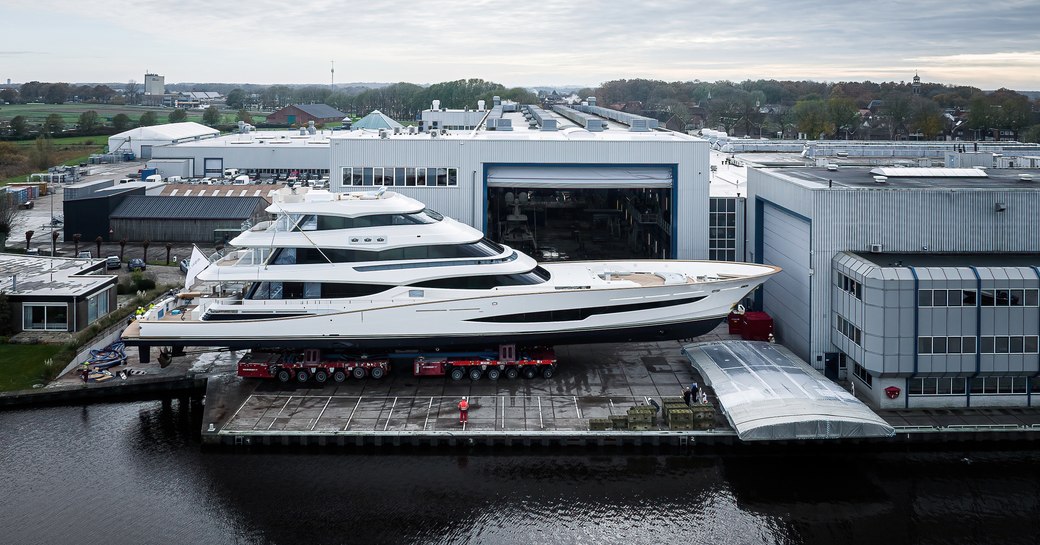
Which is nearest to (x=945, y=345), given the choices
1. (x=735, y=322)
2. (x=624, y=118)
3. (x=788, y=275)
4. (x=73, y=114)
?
(x=788, y=275)

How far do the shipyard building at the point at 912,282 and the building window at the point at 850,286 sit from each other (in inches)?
2.6

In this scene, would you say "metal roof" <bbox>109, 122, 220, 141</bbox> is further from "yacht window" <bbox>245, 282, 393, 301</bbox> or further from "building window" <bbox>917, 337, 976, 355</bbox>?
"building window" <bbox>917, 337, 976, 355</bbox>

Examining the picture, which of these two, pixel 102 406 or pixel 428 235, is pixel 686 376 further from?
pixel 102 406

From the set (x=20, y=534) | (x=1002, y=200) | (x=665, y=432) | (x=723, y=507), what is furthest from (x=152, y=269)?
(x=1002, y=200)

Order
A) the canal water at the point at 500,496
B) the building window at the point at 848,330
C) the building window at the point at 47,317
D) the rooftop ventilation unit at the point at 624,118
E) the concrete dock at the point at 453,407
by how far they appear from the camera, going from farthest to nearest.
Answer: the rooftop ventilation unit at the point at 624,118, the building window at the point at 47,317, the building window at the point at 848,330, the concrete dock at the point at 453,407, the canal water at the point at 500,496

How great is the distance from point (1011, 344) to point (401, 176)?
19.5 meters

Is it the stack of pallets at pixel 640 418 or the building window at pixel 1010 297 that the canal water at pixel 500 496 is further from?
the building window at pixel 1010 297

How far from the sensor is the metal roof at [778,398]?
813 inches

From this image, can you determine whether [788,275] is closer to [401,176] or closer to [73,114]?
[401,176]

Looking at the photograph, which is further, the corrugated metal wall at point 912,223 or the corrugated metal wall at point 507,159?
the corrugated metal wall at point 507,159

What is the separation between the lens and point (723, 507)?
63.2ft

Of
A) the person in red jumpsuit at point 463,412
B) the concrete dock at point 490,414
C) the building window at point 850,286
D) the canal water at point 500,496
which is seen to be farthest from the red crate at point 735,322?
the person in red jumpsuit at point 463,412

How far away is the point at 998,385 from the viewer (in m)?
23.4

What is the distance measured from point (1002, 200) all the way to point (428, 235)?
15334 millimetres
